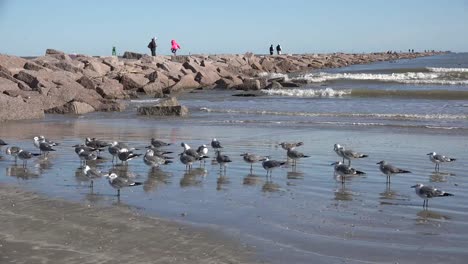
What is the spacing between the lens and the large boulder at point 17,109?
18.2 metres

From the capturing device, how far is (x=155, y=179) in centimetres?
994

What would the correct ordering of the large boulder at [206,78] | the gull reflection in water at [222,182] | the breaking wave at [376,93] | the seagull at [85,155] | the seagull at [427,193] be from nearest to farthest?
the seagull at [427,193]
the gull reflection in water at [222,182]
the seagull at [85,155]
the breaking wave at [376,93]
the large boulder at [206,78]

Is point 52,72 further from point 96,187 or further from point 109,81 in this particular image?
point 96,187

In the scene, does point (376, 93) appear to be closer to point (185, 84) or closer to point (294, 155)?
point (185, 84)

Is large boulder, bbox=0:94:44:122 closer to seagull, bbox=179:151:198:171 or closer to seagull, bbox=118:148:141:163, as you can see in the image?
seagull, bbox=118:148:141:163

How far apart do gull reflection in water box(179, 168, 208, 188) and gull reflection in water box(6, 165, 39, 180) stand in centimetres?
229

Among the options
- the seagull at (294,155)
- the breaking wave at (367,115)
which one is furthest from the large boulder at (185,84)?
the seagull at (294,155)

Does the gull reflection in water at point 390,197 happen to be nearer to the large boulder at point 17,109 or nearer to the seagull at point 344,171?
the seagull at point 344,171

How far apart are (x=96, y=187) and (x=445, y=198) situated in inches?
189

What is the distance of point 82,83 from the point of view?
25.6m

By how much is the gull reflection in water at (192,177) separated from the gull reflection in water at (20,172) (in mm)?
2290

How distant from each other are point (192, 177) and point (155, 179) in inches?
22.8

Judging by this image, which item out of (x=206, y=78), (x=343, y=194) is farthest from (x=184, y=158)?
(x=206, y=78)

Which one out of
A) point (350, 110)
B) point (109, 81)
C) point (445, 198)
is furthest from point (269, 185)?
point (109, 81)
